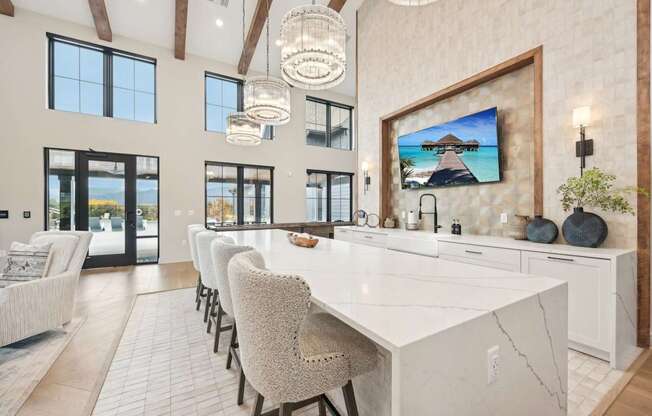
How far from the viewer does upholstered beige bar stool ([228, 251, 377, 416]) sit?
0.87 meters

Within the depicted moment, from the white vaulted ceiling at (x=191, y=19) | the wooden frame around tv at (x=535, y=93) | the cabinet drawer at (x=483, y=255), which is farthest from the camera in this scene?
the white vaulted ceiling at (x=191, y=19)

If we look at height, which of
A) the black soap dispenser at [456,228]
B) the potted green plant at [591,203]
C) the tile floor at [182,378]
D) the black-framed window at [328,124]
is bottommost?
the tile floor at [182,378]

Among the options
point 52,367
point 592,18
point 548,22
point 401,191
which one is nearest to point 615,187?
point 592,18

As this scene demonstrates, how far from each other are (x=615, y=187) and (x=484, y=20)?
2.27 metres

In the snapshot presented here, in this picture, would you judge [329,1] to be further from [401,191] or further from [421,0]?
[421,0]

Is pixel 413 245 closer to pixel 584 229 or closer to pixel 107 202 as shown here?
pixel 584 229

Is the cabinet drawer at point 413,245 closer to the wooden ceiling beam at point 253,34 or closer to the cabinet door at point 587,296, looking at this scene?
the cabinet door at point 587,296

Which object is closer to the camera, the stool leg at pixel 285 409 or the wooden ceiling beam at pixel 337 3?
the stool leg at pixel 285 409

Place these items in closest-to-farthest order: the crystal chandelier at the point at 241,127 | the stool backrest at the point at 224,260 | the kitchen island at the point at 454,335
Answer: the kitchen island at the point at 454,335, the stool backrest at the point at 224,260, the crystal chandelier at the point at 241,127

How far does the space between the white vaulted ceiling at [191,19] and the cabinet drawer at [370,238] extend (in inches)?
166

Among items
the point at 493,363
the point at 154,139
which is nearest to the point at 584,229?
the point at 493,363

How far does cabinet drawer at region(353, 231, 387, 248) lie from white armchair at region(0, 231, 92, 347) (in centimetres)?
336

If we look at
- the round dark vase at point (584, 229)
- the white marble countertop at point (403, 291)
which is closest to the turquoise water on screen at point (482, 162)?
the round dark vase at point (584, 229)

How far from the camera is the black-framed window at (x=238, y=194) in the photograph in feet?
21.0
